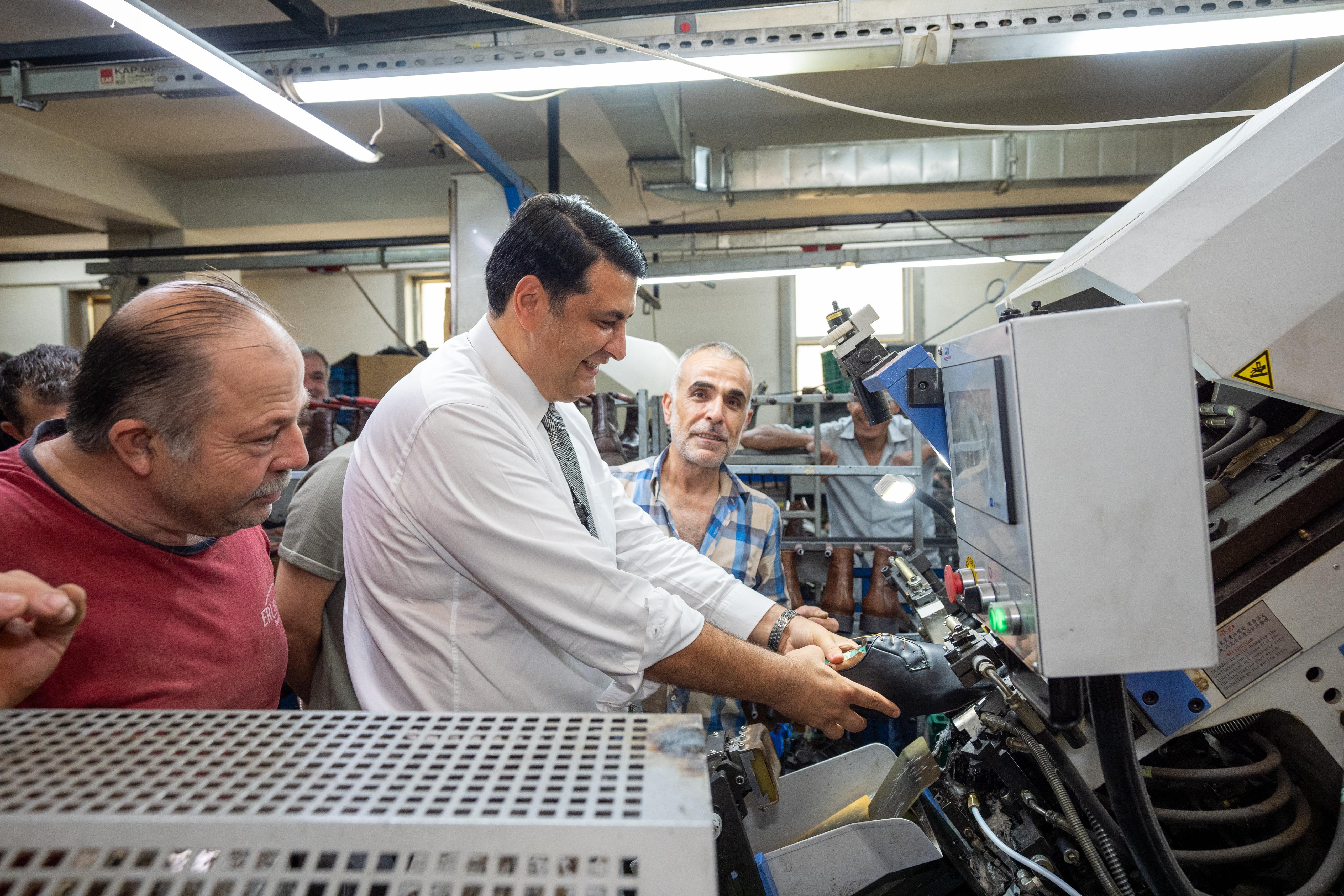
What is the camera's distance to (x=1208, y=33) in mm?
1630

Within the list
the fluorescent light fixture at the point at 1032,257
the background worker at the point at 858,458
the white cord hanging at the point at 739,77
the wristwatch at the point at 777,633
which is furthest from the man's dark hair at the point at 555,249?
the fluorescent light fixture at the point at 1032,257

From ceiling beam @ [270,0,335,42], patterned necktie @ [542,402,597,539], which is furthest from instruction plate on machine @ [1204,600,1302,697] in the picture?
ceiling beam @ [270,0,335,42]

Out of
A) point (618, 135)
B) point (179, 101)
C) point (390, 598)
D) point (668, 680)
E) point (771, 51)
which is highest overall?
point (179, 101)

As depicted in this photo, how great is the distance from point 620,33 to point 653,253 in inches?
121

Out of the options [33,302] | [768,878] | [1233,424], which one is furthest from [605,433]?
[33,302]

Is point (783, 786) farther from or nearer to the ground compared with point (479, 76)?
nearer to the ground

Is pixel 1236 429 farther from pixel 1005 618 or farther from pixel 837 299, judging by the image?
pixel 837 299

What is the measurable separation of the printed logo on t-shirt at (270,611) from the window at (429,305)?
685cm

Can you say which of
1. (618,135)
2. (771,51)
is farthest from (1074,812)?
(618,135)

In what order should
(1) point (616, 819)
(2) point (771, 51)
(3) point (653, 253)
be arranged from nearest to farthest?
(1) point (616, 819)
(2) point (771, 51)
(3) point (653, 253)

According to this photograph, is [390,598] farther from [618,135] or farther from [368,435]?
[618,135]

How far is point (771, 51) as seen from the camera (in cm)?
174

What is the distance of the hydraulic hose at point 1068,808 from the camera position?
1028 millimetres

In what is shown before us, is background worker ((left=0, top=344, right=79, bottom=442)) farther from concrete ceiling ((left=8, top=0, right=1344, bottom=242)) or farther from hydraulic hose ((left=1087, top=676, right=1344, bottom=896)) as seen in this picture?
hydraulic hose ((left=1087, top=676, right=1344, bottom=896))
